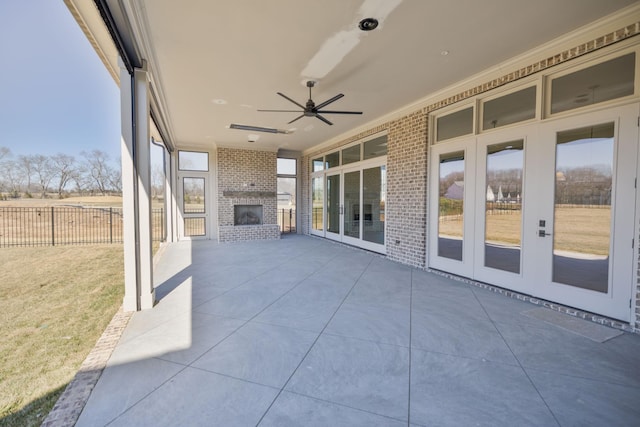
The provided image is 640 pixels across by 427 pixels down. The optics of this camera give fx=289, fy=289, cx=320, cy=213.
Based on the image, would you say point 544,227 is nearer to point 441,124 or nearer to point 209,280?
point 441,124

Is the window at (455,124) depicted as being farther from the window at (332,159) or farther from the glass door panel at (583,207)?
the window at (332,159)

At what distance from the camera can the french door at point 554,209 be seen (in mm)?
2891

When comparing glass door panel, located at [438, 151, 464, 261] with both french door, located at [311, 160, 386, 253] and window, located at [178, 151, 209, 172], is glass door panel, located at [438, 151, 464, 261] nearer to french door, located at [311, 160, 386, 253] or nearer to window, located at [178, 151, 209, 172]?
french door, located at [311, 160, 386, 253]

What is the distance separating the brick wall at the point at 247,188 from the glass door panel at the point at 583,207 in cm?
698

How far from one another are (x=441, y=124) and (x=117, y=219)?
954 centimetres

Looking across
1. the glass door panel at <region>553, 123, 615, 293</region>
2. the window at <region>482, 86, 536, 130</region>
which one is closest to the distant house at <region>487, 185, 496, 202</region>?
the glass door panel at <region>553, 123, 615, 293</region>

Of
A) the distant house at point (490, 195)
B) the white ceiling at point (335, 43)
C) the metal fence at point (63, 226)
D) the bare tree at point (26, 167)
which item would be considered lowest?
the metal fence at point (63, 226)

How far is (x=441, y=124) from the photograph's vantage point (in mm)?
4957

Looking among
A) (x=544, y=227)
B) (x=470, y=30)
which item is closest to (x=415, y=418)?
(x=544, y=227)

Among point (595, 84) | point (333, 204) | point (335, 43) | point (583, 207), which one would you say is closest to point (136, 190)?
point (335, 43)

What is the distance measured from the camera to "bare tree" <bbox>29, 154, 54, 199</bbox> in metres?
3.08

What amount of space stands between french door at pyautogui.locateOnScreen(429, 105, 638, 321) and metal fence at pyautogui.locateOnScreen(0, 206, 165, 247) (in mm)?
7119

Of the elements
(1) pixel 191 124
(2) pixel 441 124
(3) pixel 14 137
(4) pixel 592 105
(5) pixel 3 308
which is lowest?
(5) pixel 3 308

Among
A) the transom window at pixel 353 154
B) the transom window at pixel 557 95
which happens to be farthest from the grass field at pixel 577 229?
the transom window at pixel 353 154
